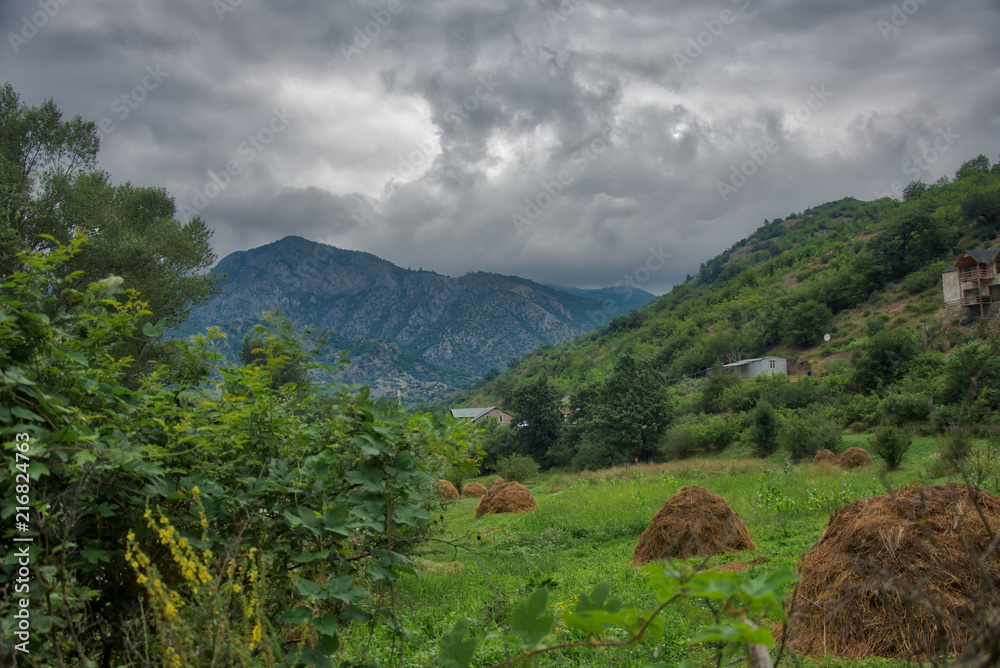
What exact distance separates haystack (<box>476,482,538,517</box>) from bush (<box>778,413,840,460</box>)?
630 inches

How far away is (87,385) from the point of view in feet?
7.39

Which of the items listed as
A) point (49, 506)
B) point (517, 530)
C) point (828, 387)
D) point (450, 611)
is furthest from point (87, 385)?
point (828, 387)

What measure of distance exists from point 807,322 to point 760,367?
27.4 feet

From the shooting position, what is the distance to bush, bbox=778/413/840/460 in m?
25.9

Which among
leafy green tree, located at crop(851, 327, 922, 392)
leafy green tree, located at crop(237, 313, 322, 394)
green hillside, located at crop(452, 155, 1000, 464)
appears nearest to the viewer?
leafy green tree, located at crop(237, 313, 322, 394)

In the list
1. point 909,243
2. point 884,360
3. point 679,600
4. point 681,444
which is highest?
point 909,243

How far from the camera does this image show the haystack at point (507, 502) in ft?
55.2

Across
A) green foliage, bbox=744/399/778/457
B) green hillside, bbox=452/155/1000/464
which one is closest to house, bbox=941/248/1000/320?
green hillside, bbox=452/155/1000/464

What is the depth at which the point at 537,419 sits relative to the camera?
1880 inches

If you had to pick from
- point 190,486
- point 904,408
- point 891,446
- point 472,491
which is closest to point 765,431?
point 904,408

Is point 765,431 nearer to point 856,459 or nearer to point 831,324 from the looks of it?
point 856,459

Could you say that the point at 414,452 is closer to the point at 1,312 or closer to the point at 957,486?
the point at 1,312

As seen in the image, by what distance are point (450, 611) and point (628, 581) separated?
8.20 ft

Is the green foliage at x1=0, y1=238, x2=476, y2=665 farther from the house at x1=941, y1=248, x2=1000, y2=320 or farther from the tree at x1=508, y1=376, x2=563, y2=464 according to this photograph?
the house at x1=941, y1=248, x2=1000, y2=320
